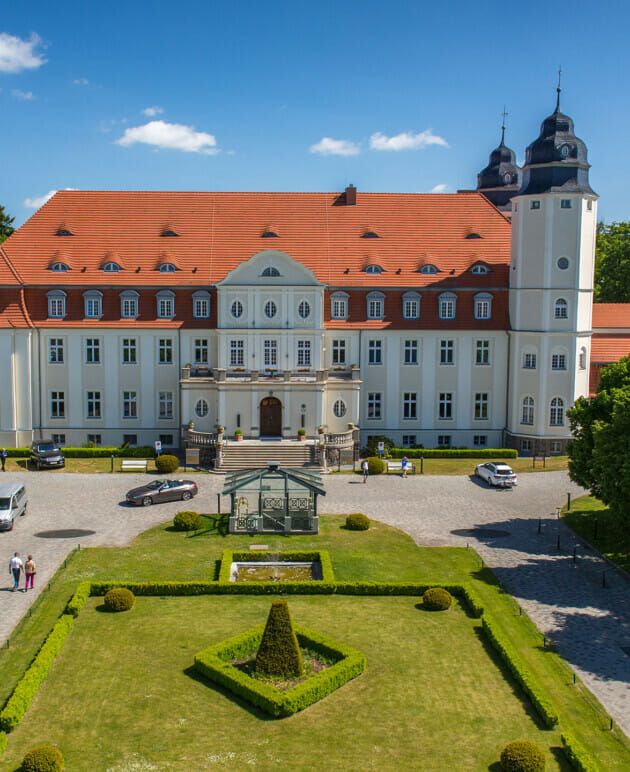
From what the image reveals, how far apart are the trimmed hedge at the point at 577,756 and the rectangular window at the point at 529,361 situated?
126 feet

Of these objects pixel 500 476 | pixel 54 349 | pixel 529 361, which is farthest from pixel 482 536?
pixel 54 349

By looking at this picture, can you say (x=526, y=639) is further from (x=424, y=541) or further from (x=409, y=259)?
(x=409, y=259)

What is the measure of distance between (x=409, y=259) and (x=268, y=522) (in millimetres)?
26819

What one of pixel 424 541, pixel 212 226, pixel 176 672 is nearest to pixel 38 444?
pixel 212 226

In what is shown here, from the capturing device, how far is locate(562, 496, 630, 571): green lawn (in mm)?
35500

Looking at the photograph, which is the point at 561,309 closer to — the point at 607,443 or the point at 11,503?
the point at 607,443

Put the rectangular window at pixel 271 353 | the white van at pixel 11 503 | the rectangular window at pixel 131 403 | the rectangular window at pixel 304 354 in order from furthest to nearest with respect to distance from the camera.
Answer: the rectangular window at pixel 131 403 → the rectangular window at pixel 304 354 → the rectangular window at pixel 271 353 → the white van at pixel 11 503

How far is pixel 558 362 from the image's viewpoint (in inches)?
2228

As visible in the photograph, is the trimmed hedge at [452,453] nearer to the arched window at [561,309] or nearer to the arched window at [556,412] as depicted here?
the arched window at [556,412]

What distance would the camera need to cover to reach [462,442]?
5909 centimetres

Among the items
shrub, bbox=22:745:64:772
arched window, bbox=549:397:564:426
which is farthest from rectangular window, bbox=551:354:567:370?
shrub, bbox=22:745:64:772

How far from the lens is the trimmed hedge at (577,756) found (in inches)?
780

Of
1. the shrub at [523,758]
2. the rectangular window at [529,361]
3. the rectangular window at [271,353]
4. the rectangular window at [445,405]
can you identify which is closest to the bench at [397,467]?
the rectangular window at [445,405]

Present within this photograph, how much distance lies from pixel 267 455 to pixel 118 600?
2391 centimetres
